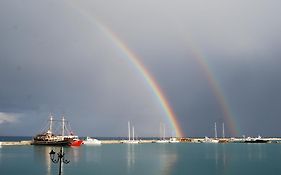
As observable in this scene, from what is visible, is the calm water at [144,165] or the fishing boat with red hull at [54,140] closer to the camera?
the calm water at [144,165]

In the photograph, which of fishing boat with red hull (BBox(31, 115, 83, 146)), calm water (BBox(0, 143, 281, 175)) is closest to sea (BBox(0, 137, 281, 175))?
calm water (BBox(0, 143, 281, 175))

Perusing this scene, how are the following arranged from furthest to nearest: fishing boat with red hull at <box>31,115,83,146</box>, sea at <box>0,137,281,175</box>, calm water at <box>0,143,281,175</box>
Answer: fishing boat with red hull at <box>31,115,83,146</box>
calm water at <box>0,143,281,175</box>
sea at <box>0,137,281,175</box>

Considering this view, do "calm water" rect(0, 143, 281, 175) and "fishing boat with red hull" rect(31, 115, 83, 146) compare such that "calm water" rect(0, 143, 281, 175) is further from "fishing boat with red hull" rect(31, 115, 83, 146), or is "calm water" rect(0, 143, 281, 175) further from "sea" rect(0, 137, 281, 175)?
"fishing boat with red hull" rect(31, 115, 83, 146)

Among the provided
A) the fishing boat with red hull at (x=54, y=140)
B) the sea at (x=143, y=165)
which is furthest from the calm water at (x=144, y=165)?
the fishing boat with red hull at (x=54, y=140)

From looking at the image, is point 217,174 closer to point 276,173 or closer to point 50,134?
point 276,173

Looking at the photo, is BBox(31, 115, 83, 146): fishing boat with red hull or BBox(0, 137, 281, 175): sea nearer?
BBox(0, 137, 281, 175): sea

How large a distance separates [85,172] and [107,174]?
Answer: 18.8 feet

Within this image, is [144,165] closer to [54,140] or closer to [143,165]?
[143,165]

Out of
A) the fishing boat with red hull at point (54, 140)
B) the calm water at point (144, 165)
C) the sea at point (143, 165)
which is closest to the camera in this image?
the sea at point (143, 165)

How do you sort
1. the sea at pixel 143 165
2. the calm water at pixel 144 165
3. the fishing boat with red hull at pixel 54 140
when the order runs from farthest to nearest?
the fishing boat with red hull at pixel 54 140 → the calm water at pixel 144 165 → the sea at pixel 143 165

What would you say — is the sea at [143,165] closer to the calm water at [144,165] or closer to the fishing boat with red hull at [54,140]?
the calm water at [144,165]

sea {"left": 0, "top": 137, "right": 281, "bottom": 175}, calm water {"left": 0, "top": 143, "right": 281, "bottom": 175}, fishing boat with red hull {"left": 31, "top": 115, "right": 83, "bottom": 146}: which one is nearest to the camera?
sea {"left": 0, "top": 137, "right": 281, "bottom": 175}

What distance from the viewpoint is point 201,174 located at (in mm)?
70250

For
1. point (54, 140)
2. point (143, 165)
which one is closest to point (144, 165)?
point (143, 165)
